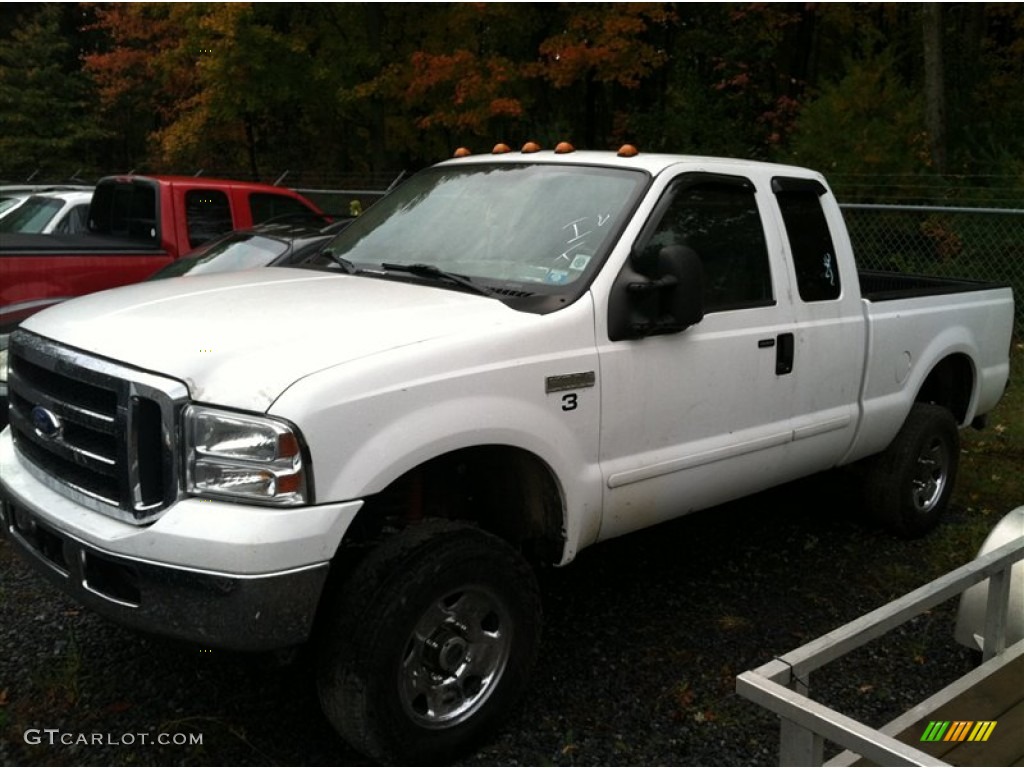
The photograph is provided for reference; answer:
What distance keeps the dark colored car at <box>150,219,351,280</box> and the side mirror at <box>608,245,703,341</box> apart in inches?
150

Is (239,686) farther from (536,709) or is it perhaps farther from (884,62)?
(884,62)

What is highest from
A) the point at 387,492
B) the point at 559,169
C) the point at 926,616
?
the point at 559,169

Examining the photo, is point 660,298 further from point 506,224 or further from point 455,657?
point 455,657

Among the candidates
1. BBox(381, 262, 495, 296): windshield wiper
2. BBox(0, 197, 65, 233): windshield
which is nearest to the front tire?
BBox(381, 262, 495, 296): windshield wiper

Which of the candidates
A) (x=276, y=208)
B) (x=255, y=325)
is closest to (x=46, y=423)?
(x=255, y=325)

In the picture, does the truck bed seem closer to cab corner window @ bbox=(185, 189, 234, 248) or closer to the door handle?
the door handle

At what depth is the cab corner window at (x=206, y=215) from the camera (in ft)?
29.1

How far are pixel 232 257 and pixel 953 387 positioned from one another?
16.5 feet

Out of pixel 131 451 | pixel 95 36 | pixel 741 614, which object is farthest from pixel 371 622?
pixel 95 36

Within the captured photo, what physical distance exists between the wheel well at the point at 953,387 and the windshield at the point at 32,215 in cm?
824

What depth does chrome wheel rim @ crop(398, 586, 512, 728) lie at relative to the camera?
10.1 ft

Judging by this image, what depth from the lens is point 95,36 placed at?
111 feet

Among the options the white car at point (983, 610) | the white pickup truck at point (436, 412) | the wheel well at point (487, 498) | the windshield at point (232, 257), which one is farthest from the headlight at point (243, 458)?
the windshield at point (232, 257)

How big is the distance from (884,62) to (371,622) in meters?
12.8
